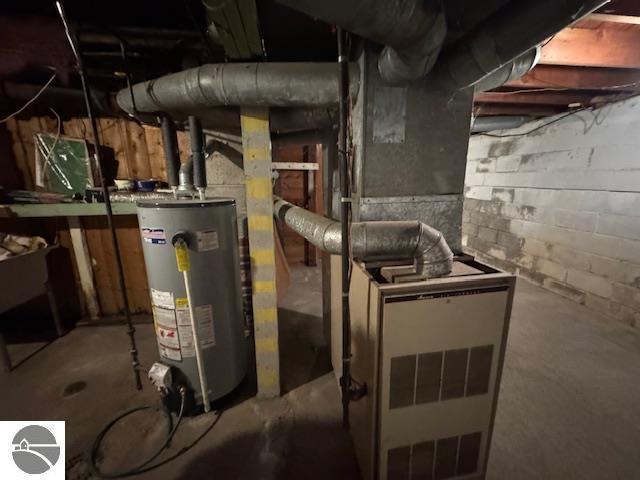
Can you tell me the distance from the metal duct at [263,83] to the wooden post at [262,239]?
15 centimetres

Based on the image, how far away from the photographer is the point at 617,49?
1856 mm

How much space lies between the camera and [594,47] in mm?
1841

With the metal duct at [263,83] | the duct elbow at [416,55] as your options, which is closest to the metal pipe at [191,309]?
the metal duct at [263,83]

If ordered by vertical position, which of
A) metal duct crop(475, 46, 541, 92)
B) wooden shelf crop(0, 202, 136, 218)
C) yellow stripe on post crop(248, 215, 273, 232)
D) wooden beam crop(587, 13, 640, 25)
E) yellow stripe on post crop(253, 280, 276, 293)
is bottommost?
yellow stripe on post crop(253, 280, 276, 293)

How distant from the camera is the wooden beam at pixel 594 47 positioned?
1812 millimetres

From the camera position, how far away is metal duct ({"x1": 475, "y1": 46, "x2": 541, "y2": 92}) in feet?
3.98

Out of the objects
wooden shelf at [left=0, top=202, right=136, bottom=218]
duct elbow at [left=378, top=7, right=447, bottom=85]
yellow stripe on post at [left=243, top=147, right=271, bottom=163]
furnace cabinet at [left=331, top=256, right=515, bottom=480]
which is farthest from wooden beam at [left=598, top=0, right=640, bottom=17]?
wooden shelf at [left=0, top=202, right=136, bottom=218]

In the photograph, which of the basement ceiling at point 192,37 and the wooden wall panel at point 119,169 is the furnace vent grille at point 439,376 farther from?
the wooden wall panel at point 119,169

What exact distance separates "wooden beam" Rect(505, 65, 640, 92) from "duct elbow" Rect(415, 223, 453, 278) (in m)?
2.00

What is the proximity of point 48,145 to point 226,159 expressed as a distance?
1602mm

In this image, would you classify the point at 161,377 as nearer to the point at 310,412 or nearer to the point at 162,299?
the point at 162,299

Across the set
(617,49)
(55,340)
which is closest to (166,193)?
(55,340)

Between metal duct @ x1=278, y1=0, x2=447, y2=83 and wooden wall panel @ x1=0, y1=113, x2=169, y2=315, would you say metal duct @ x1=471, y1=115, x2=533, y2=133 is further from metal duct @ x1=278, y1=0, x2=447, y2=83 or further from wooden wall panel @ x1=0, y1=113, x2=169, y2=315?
wooden wall panel @ x1=0, y1=113, x2=169, y2=315
